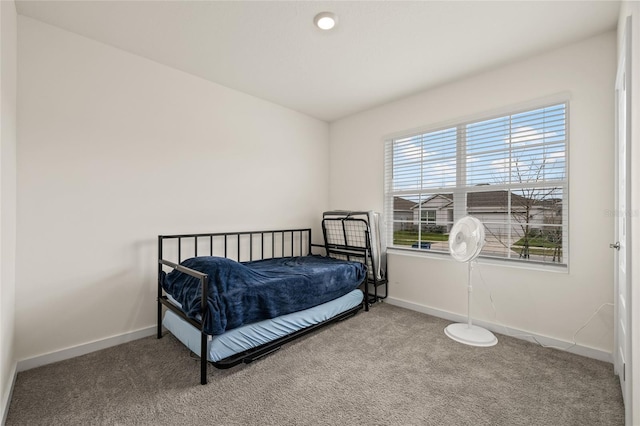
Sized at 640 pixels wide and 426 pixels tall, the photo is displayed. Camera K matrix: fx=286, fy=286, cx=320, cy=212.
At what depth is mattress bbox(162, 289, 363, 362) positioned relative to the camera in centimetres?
189

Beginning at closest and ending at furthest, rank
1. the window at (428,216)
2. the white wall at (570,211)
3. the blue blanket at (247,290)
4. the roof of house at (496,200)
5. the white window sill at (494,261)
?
1. the blue blanket at (247,290)
2. the white wall at (570,211)
3. the white window sill at (494,261)
4. the roof of house at (496,200)
5. the window at (428,216)

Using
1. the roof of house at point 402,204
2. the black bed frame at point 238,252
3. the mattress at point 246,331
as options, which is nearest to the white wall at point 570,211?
the roof of house at point 402,204

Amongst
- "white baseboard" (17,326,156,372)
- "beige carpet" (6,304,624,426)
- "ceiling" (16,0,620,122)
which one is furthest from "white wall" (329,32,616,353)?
"white baseboard" (17,326,156,372)

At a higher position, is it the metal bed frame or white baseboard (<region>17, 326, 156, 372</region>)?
the metal bed frame

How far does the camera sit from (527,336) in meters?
2.48

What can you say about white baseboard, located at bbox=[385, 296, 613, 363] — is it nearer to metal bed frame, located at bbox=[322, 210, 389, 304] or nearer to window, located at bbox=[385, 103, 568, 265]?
metal bed frame, located at bbox=[322, 210, 389, 304]

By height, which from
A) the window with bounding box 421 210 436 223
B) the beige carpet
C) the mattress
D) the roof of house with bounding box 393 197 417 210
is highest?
the roof of house with bounding box 393 197 417 210

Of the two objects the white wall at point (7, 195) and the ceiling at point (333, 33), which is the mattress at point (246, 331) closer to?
the white wall at point (7, 195)

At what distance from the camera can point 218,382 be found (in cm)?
186

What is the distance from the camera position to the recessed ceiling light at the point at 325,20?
6.42 ft

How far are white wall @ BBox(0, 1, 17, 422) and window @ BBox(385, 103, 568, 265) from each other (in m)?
3.29

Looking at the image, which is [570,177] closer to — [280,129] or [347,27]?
[347,27]

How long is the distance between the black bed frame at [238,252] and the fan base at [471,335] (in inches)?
35.9

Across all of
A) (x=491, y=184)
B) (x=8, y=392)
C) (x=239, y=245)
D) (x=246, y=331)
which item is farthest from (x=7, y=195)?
(x=491, y=184)
